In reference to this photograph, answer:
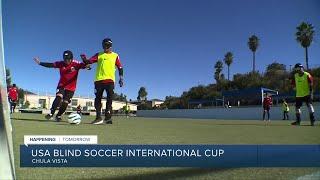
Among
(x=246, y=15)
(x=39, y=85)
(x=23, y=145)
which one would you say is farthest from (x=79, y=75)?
(x=246, y=15)

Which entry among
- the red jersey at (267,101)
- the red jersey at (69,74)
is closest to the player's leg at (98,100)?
the red jersey at (69,74)

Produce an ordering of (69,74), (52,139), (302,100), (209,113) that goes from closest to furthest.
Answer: (52,139) → (69,74) → (209,113) → (302,100)

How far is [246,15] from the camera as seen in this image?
328 centimetres

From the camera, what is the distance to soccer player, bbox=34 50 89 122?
3160 millimetres

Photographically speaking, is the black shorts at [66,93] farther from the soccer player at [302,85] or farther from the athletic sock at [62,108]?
the soccer player at [302,85]

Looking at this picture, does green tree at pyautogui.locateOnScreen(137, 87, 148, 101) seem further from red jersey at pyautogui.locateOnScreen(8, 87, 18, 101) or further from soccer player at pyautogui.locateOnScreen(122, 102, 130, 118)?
red jersey at pyautogui.locateOnScreen(8, 87, 18, 101)

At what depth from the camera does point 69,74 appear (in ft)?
10.6

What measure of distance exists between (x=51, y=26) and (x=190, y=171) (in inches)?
46.5

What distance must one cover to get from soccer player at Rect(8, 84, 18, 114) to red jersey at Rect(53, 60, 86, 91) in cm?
26

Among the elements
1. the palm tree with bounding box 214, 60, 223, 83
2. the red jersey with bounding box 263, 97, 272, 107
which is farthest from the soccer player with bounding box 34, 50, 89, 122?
the red jersey with bounding box 263, 97, 272, 107

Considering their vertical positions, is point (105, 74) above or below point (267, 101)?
above

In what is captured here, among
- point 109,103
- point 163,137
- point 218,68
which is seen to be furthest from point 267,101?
point 109,103

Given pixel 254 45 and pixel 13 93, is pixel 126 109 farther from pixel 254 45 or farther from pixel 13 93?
pixel 254 45

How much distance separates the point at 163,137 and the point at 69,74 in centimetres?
73
